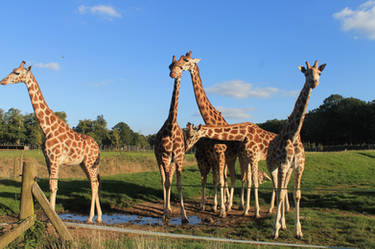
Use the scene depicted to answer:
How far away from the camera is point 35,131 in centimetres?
6116

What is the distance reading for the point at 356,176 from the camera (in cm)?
1934

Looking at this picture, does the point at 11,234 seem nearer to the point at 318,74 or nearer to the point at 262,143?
the point at 318,74

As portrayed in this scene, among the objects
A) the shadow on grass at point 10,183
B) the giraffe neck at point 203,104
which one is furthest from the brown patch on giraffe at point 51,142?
the shadow on grass at point 10,183

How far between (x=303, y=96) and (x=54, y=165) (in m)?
6.81

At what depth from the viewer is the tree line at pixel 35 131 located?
6438cm

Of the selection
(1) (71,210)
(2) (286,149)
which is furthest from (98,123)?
(2) (286,149)

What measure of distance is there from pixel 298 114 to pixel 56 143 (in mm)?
6605

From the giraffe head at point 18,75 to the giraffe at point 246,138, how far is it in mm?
4891

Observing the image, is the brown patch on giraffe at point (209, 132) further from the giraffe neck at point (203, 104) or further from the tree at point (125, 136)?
the tree at point (125, 136)

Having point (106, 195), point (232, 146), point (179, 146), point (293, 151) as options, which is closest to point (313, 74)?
point (293, 151)

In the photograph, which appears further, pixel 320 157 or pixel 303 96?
pixel 320 157

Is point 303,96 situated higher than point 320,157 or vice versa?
point 303,96

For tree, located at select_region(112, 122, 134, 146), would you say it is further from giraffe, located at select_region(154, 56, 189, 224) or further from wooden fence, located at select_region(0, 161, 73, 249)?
Result: wooden fence, located at select_region(0, 161, 73, 249)

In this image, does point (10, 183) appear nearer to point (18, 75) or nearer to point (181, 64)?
point (18, 75)
